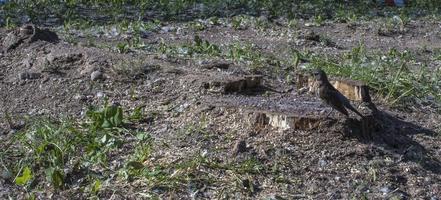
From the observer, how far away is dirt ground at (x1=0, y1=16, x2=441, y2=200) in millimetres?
4383

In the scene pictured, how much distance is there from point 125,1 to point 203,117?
237 inches

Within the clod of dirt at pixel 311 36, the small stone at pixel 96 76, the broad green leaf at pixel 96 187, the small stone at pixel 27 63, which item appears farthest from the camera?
the clod of dirt at pixel 311 36

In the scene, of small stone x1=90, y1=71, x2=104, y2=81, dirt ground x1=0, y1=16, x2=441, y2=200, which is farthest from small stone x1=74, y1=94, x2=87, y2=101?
small stone x1=90, y1=71, x2=104, y2=81

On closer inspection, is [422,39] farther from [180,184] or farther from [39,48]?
[180,184]

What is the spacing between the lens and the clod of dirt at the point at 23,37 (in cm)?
647

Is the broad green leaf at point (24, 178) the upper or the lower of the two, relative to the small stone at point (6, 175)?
upper

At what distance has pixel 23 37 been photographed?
6.52 m

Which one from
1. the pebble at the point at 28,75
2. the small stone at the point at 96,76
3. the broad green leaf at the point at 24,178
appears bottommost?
the pebble at the point at 28,75

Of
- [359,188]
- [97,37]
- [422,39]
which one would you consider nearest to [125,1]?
[97,37]

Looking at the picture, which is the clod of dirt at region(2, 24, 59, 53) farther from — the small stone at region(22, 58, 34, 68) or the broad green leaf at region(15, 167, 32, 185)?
the broad green leaf at region(15, 167, 32, 185)

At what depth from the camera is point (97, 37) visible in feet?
27.0

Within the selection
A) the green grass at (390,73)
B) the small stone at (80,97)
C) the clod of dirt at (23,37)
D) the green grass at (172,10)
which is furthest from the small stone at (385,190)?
the green grass at (172,10)

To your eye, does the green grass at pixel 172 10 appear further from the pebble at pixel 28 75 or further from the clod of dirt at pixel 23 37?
the pebble at pixel 28 75

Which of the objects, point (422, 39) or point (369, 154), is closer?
point (369, 154)
